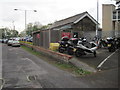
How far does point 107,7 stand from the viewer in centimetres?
3800

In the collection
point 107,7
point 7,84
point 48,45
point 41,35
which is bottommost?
point 7,84

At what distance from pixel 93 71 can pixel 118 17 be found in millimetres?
32699

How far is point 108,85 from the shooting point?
206 inches

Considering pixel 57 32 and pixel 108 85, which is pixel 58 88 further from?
pixel 57 32

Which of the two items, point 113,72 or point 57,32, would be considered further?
point 57,32

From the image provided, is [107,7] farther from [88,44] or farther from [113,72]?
[113,72]

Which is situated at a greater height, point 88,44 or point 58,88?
Result: point 88,44

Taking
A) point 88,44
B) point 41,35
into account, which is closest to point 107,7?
point 41,35

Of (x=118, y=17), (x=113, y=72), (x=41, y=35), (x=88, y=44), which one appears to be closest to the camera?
(x=113, y=72)

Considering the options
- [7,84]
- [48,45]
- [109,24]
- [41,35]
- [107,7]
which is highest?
[107,7]

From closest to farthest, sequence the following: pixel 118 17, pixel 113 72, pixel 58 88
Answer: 1. pixel 58 88
2. pixel 113 72
3. pixel 118 17

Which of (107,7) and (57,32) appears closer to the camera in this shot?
(57,32)

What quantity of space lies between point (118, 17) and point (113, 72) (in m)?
32.7

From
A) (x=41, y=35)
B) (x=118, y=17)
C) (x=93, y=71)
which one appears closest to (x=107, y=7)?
(x=118, y=17)
